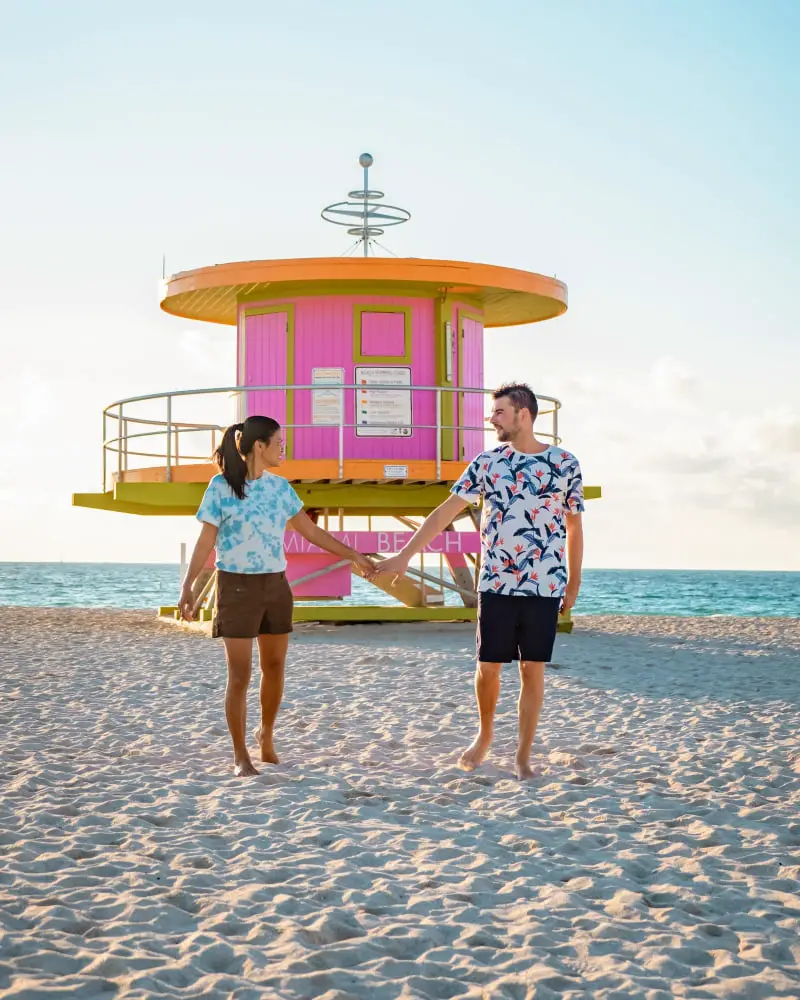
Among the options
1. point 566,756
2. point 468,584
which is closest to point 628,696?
point 566,756

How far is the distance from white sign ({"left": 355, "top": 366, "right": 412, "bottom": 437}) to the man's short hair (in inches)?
328

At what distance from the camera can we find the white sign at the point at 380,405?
568 inches

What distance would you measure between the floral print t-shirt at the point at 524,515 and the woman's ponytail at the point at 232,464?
1.10 meters

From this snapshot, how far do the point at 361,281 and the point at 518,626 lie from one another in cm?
945

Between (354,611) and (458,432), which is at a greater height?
(458,432)

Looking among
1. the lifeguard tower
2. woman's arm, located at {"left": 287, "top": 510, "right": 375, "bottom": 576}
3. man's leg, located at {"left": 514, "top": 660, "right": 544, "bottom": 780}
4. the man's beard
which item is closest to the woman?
woman's arm, located at {"left": 287, "top": 510, "right": 375, "bottom": 576}

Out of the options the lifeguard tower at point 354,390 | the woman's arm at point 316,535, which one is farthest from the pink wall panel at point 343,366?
the woman's arm at point 316,535

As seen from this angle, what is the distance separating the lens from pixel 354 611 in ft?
49.9

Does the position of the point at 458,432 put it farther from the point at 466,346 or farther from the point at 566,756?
the point at 566,756

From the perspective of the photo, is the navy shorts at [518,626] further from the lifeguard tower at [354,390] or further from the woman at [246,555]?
the lifeguard tower at [354,390]

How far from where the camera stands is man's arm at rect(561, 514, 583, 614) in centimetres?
591

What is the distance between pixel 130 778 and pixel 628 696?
15.2 ft

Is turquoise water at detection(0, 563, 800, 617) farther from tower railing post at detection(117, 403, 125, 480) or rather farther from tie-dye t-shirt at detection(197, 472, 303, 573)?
tie-dye t-shirt at detection(197, 472, 303, 573)

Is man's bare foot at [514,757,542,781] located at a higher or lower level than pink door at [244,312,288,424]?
lower
